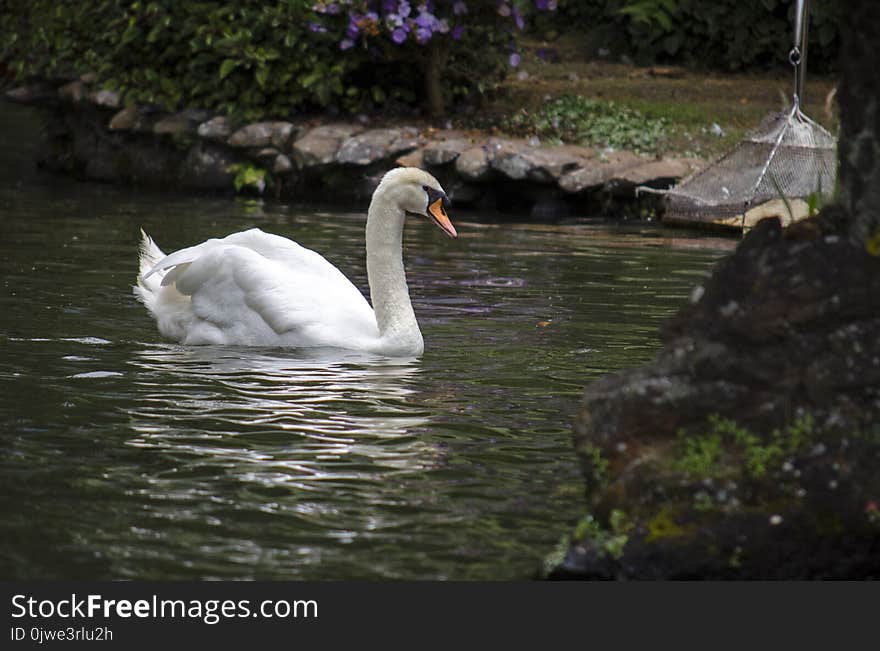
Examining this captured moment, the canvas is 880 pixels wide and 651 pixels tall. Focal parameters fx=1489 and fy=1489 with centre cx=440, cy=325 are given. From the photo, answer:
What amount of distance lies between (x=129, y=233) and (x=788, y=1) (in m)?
9.45

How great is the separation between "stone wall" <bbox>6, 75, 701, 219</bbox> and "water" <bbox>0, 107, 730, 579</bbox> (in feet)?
10.6

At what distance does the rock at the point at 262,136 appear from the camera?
46.7ft

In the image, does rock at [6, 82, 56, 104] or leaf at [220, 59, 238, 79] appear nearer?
leaf at [220, 59, 238, 79]

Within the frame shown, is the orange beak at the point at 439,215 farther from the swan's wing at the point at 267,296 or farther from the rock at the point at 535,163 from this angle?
the rock at the point at 535,163

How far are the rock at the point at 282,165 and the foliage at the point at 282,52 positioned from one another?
23.2 inches

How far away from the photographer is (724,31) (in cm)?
1762

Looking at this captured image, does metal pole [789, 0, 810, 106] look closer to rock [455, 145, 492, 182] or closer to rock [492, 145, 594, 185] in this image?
rock [492, 145, 594, 185]

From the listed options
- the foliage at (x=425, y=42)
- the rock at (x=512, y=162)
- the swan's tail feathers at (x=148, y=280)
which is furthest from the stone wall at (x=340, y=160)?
the swan's tail feathers at (x=148, y=280)

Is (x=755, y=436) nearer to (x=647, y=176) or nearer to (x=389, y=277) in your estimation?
(x=389, y=277)

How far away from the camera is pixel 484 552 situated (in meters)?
4.16

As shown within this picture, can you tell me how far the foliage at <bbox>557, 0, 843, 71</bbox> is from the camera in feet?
57.1

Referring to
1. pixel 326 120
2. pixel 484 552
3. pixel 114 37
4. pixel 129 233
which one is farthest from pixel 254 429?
pixel 114 37

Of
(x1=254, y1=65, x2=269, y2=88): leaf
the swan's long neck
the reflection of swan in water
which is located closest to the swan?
the swan's long neck

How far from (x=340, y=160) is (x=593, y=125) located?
8.22ft
